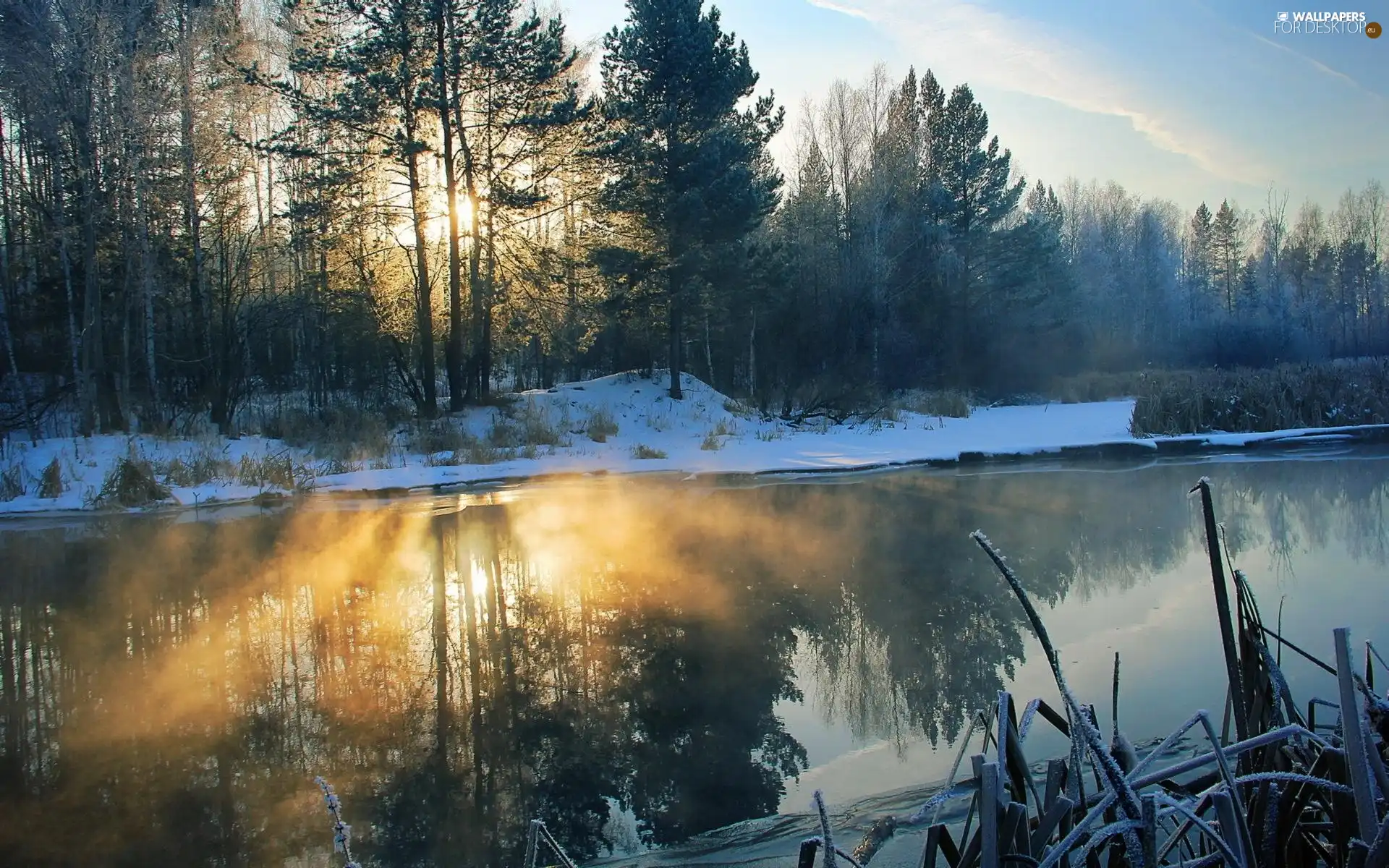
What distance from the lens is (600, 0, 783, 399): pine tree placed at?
21.6 m

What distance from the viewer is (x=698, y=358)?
34.2 meters

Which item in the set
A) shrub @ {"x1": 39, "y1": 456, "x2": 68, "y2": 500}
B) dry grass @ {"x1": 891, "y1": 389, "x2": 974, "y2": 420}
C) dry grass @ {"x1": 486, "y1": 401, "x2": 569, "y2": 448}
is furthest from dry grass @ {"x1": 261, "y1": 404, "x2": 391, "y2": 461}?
dry grass @ {"x1": 891, "y1": 389, "x2": 974, "y2": 420}

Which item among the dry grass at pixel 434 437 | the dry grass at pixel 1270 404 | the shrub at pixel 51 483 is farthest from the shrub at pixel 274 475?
the dry grass at pixel 1270 404

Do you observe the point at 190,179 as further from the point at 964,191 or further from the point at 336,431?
the point at 964,191

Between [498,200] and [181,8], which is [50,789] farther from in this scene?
[181,8]

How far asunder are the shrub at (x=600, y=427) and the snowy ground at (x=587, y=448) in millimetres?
77

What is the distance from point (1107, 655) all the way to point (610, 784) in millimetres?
2708

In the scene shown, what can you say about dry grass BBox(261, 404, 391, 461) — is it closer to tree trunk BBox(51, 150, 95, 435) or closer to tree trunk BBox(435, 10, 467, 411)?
tree trunk BBox(435, 10, 467, 411)

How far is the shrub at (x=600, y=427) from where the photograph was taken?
1853cm

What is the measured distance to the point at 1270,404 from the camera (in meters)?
14.7

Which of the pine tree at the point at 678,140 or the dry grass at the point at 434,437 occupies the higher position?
the pine tree at the point at 678,140

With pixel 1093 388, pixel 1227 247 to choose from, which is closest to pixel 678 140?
pixel 1093 388

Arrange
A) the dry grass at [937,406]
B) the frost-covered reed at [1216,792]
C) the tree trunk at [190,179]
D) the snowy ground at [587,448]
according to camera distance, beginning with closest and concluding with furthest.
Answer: the frost-covered reed at [1216,792] < the snowy ground at [587,448] < the tree trunk at [190,179] < the dry grass at [937,406]

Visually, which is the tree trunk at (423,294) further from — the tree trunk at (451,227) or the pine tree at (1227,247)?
the pine tree at (1227,247)
